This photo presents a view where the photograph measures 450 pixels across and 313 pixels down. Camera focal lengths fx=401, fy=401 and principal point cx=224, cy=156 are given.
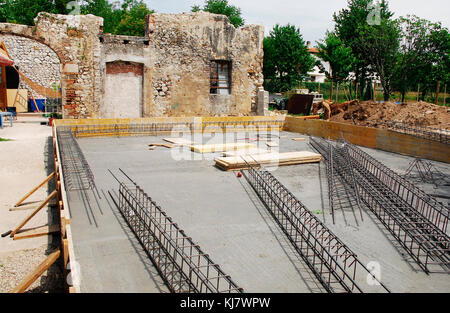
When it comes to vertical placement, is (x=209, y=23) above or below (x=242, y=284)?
above

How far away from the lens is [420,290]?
499cm

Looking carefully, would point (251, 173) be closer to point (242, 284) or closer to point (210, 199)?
point (210, 199)

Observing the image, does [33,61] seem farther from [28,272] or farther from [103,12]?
[103,12]

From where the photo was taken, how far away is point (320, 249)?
6039 mm

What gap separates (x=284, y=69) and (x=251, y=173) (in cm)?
3404

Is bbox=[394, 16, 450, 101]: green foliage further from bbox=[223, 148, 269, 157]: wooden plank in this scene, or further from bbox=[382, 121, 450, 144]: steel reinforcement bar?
bbox=[223, 148, 269, 157]: wooden plank

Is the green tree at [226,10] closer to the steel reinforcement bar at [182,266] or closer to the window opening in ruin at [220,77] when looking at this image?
the window opening in ruin at [220,77]

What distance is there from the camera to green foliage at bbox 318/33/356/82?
27.7 meters

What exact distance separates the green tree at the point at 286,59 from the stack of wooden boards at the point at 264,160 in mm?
31546

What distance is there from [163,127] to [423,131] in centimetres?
973

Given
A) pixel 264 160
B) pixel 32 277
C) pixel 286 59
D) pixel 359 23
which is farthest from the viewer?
pixel 286 59

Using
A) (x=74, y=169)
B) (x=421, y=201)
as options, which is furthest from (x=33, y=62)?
(x=421, y=201)

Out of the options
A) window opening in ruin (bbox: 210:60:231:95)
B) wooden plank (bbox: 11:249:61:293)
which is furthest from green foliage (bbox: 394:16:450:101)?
wooden plank (bbox: 11:249:61:293)
